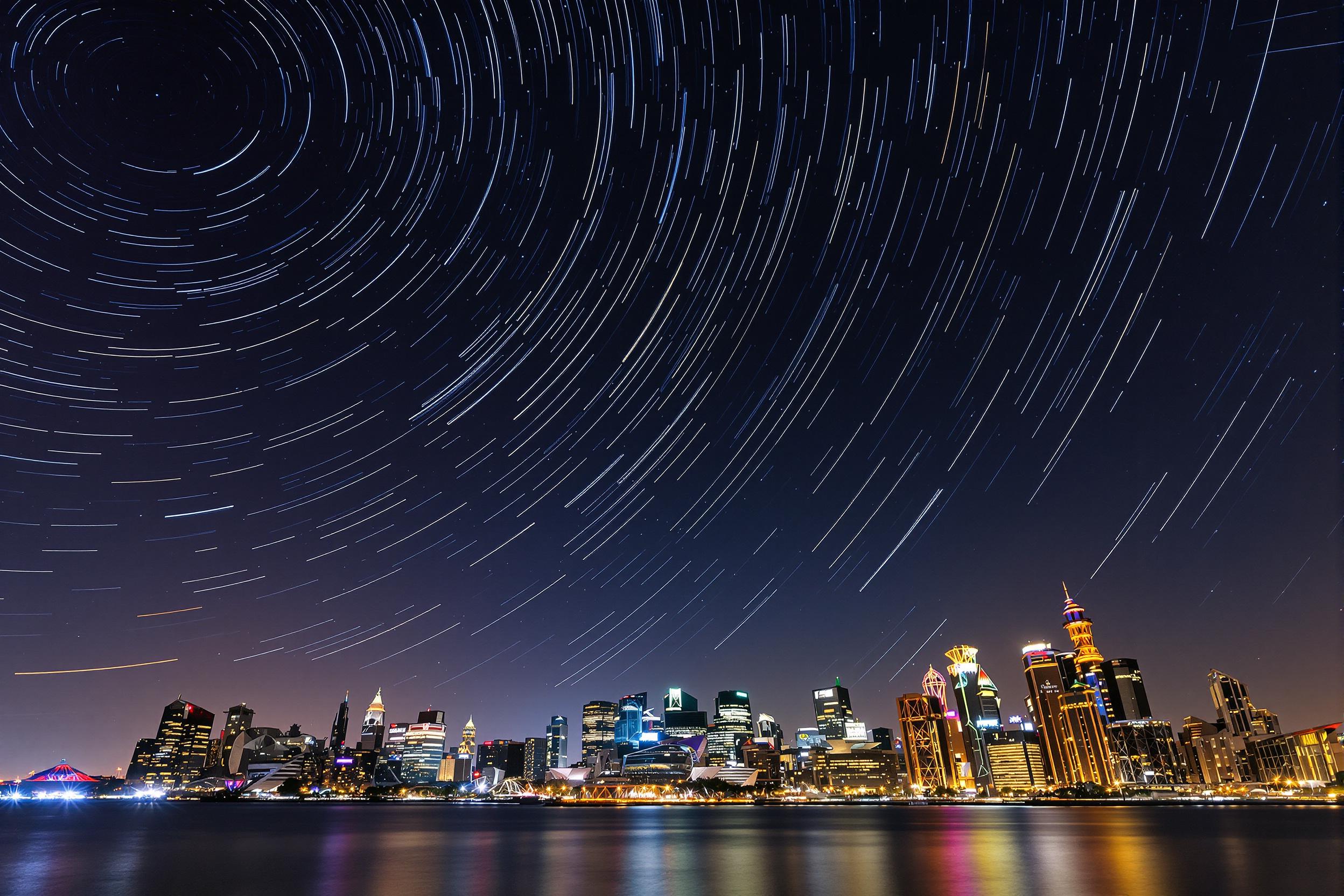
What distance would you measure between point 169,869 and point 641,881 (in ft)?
105

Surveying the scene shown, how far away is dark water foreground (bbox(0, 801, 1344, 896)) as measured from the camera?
1496 inches

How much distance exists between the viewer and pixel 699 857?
53.7m

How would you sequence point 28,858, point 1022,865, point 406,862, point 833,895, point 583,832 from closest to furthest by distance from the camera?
point 833,895
point 1022,865
point 406,862
point 28,858
point 583,832

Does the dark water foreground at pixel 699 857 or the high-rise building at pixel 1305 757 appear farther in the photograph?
the high-rise building at pixel 1305 757

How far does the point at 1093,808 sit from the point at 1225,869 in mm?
127293

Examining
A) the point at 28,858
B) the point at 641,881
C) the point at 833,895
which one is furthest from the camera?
the point at 28,858

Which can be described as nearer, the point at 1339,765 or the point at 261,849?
the point at 261,849

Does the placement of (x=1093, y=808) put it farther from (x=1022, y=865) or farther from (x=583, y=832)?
(x=1022, y=865)

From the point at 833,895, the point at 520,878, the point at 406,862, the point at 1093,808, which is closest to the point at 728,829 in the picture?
the point at 406,862

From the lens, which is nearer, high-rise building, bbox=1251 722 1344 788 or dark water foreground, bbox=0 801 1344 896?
dark water foreground, bbox=0 801 1344 896

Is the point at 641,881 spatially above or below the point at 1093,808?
above

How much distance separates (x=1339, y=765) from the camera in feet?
507

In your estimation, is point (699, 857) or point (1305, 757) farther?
point (1305, 757)

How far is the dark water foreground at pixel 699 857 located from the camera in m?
38.0
